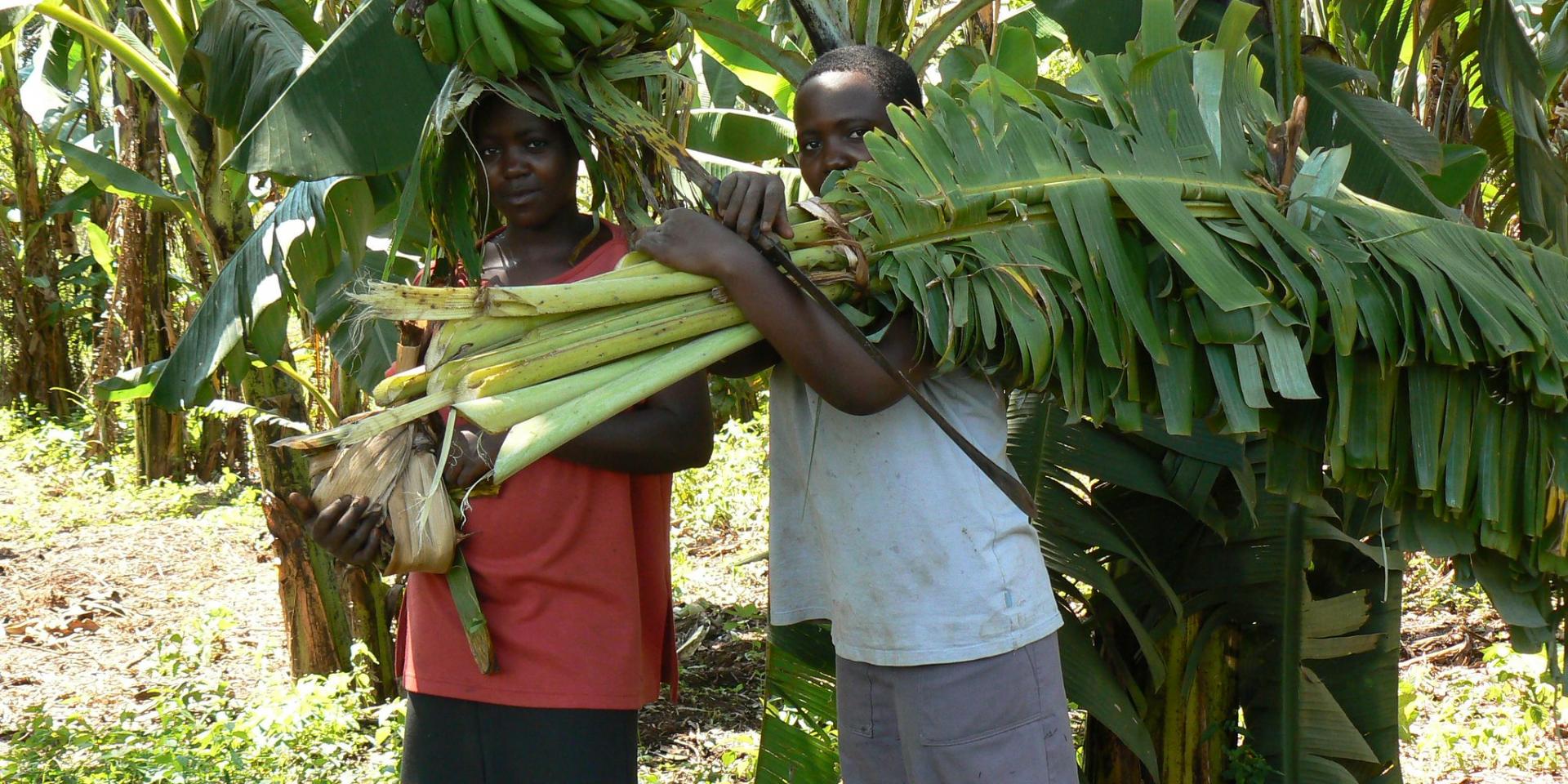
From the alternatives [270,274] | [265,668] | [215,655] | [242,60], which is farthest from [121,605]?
[242,60]

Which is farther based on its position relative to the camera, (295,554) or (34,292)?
(34,292)

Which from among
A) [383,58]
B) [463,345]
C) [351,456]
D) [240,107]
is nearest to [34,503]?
[240,107]

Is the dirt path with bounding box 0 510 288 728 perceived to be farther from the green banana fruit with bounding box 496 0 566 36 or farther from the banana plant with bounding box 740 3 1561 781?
the banana plant with bounding box 740 3 1561 781

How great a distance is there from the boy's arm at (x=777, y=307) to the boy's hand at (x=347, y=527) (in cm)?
56

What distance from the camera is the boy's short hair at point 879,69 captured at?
1.72 m

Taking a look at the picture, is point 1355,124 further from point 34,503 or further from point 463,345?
point 34,503

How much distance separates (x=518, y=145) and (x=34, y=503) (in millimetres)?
6068

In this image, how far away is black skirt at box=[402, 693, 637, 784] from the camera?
1.68 m

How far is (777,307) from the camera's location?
1350 mm

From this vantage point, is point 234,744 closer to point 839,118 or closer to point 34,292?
point 839,118

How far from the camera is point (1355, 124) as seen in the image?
2275 mm

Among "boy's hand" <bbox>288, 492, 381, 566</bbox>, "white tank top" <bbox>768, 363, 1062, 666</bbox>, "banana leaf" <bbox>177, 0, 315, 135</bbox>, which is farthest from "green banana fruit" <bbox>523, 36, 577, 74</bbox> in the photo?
"banana leaf" <bbox>177, 0, 315, 135</bbox>

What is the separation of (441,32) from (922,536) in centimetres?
86

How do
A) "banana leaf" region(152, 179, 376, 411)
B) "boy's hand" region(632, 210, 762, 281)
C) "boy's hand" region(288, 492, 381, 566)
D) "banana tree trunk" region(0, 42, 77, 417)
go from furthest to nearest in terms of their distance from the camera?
"banana tree trunk" region(0, 42, 77, 417)
"banana leaf" region(152, 179, 376, 411)
"boy's hand" region(288, 492, 381, 566)
"boy's hand" region(632, 210, 762, 281)
